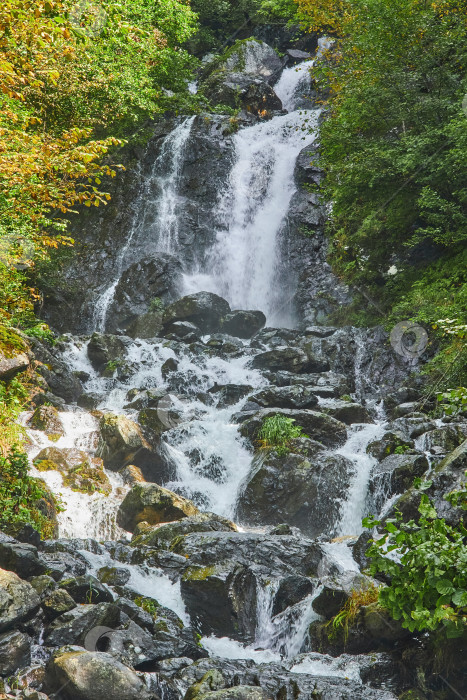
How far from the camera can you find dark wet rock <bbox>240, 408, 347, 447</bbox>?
1123cm

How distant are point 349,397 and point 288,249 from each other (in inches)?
347

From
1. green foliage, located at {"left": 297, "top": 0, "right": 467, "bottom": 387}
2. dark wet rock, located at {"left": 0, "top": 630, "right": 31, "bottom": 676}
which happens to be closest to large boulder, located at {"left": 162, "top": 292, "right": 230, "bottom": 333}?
green foliage, located at {"left": 297, "top": 0, "right": 467, "bottom": 387}

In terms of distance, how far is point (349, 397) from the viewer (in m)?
13.2

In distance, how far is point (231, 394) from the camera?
13531 millimetres

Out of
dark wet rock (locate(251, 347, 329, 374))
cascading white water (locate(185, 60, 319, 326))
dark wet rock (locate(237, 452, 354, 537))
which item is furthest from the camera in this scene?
cascading white water (locate(185, 60, 319, 326))

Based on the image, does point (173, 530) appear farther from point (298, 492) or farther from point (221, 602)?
point (298, 492)

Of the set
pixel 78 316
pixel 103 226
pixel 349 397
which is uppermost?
pixel 103 226

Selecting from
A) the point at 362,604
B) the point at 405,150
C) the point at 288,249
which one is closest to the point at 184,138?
the point at 288,249

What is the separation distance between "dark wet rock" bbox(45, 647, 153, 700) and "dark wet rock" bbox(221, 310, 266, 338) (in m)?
13.5

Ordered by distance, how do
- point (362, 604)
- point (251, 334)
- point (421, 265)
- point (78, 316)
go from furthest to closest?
point (78, 316) < point (251, 334) < point (421, 265) < point (362, 604)

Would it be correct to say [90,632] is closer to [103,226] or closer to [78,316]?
[78,316]

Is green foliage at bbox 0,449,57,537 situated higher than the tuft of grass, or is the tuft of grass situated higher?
green foliage at bbox 0,449,57,537

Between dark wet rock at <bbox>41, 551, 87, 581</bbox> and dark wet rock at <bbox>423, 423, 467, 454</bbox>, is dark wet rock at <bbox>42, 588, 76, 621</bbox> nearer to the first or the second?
dark wet rock at <bbox>41, 551, 87, 581</bbox>

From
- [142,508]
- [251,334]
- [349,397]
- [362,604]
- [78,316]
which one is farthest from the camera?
[78,316]
